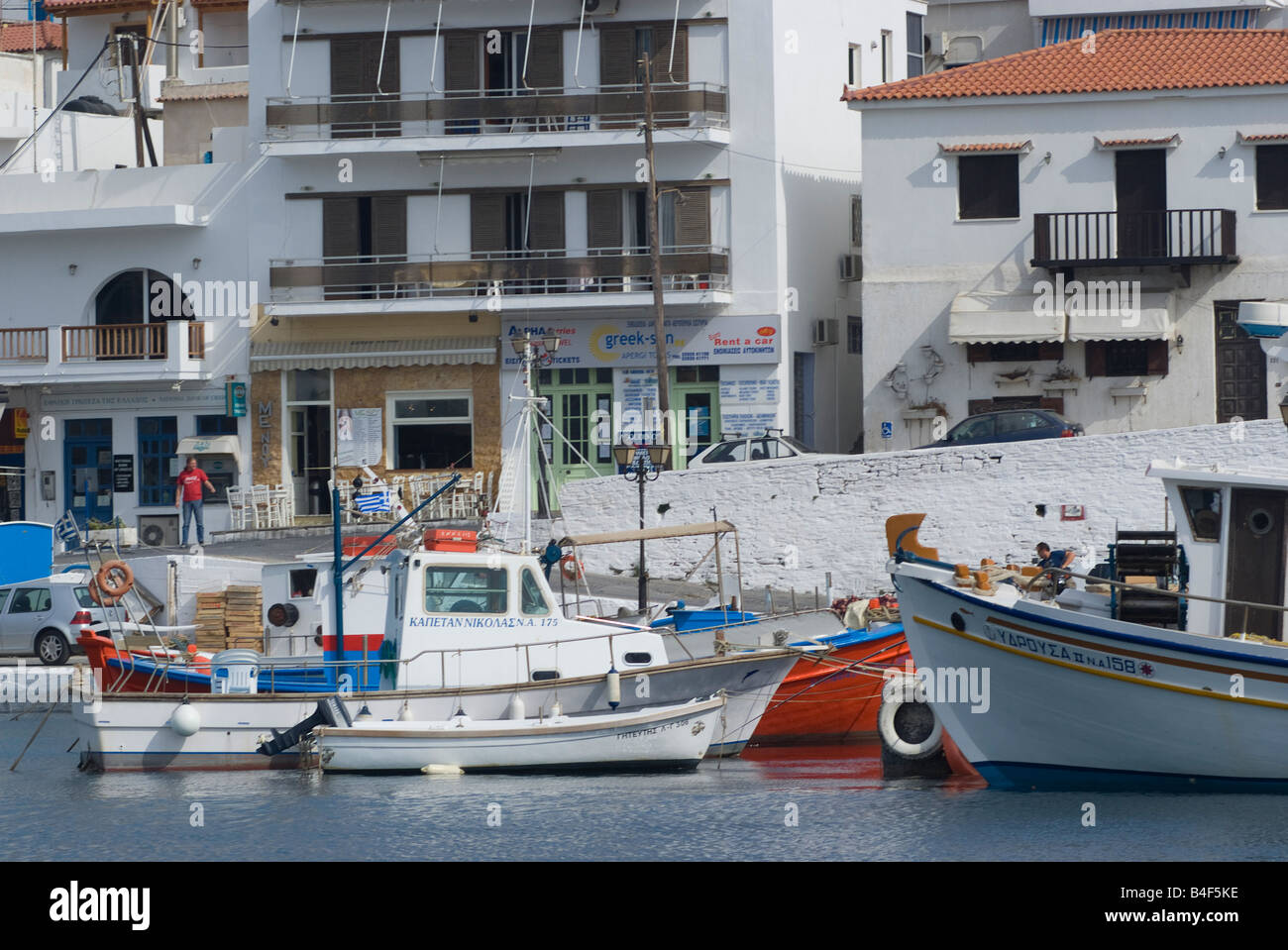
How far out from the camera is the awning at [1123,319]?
33688 mm

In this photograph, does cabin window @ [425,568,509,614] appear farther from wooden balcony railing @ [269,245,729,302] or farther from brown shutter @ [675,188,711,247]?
brown shutter @ [675,188,711,247]

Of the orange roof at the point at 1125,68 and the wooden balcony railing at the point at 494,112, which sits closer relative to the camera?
the orange roof at the point at 1125,68

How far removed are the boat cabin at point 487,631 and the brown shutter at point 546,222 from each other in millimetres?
16681

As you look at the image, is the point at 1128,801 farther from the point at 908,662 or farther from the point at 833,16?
the point at 833,16

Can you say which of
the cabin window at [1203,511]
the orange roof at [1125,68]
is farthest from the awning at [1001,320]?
the cabin window at [1203,511]

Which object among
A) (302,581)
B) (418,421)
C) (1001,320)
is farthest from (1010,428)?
(302,581)

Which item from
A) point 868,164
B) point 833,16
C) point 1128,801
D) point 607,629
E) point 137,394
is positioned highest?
point 833,16

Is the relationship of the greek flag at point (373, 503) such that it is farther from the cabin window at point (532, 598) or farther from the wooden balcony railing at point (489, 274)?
the wooden balcony railing at point (489, 274)

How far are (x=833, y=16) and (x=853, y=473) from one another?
11.8m

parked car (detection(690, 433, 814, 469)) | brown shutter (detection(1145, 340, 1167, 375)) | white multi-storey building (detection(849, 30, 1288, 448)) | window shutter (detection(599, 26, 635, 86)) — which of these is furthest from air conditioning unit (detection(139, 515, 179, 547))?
brown shutter (detection(1145, 340, 1167, 375))

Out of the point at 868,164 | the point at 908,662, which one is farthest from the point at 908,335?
the point at 908,662

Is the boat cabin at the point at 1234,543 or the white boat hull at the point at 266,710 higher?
the boat cabin at the point at 1234,543

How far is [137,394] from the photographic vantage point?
38344 millimetres

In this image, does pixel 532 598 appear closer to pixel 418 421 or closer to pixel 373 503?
pixel 373 503
